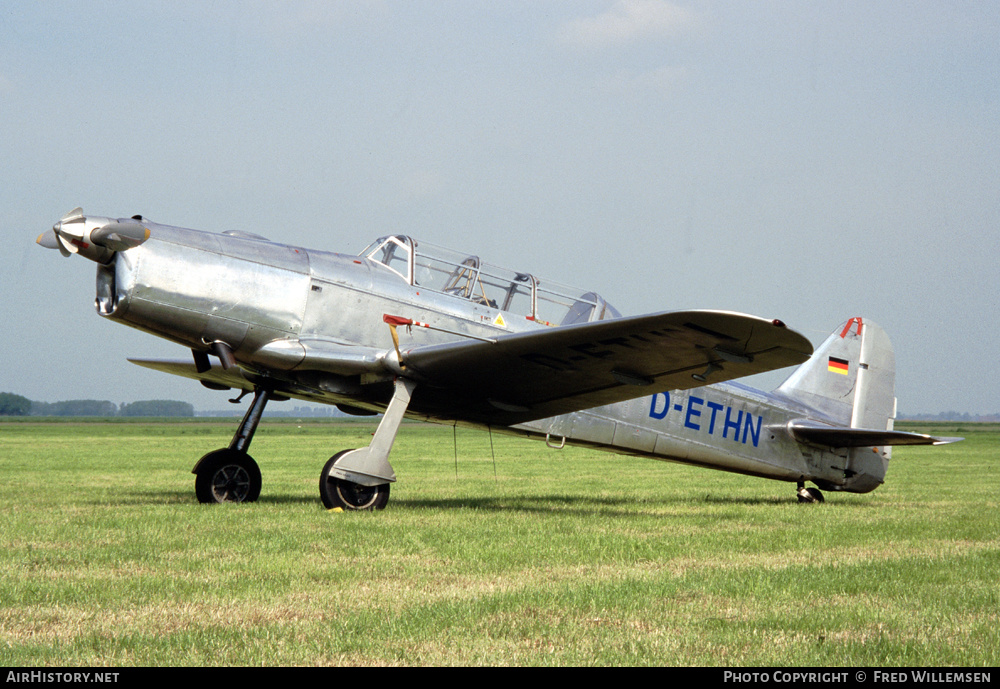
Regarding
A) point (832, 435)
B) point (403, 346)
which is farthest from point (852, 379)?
point (403, 346)

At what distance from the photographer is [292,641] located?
13.1ft

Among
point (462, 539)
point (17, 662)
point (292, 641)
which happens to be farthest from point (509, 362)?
point (17, 662)

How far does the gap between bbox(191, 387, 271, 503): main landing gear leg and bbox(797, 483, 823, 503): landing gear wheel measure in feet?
24.4

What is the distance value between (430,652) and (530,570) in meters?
2.25

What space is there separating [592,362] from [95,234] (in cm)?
495

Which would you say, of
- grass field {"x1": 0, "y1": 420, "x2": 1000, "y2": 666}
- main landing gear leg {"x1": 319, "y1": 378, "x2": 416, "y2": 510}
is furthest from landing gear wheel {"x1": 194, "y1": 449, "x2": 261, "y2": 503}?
main landing gear leg {"x1": 319, "y1": 378, "x2": 416, "y2": 510}

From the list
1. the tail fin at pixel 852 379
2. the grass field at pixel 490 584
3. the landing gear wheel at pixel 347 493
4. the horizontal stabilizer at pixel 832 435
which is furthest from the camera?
the tail fin at pixel 852 379

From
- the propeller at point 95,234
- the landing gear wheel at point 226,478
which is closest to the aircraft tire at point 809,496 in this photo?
the landing gear wheel at point 226,478

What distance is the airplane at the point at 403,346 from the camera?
8930 mm

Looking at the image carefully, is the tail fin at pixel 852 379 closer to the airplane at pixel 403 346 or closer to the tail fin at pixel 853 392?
the tail fin at pixel 853 392

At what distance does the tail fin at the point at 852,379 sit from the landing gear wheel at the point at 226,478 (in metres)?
7.65

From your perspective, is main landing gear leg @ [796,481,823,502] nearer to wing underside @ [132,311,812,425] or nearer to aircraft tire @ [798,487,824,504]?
aircraft tire @ [798,487,824,504]

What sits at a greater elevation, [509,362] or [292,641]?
[509,362]
